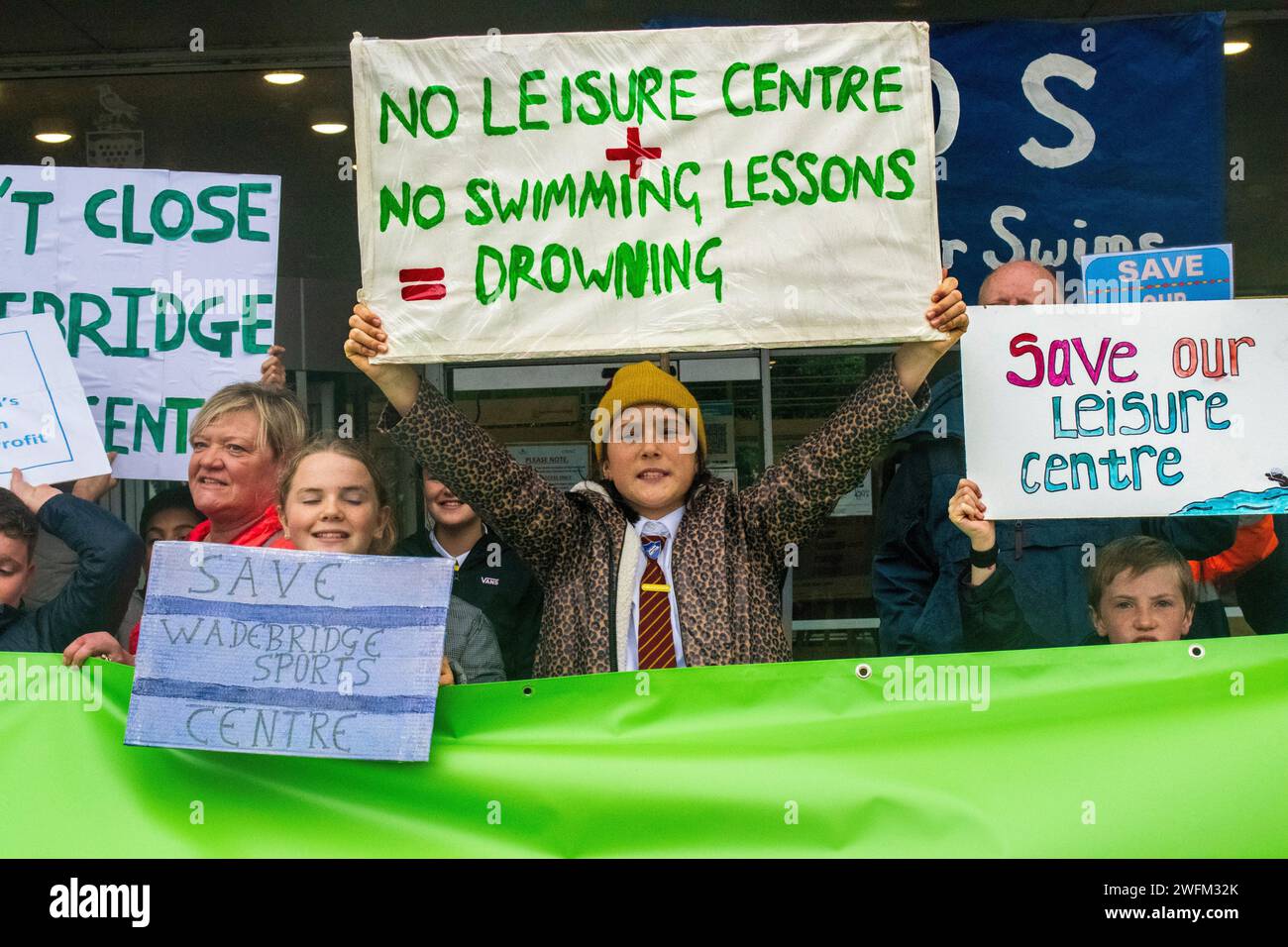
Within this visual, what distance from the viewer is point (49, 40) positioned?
574cm

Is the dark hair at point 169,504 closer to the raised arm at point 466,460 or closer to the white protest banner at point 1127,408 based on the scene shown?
the raised arm at point 466,460

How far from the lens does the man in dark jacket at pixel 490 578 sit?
382 cm

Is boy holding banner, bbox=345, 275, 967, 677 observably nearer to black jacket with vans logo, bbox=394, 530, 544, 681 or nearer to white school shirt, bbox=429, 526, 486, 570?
black jacket with vans logo, bbox=394, 530, 544, 681

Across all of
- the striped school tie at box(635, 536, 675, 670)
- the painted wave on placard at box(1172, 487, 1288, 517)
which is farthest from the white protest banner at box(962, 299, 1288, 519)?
the striped school tie at box(635, 536, 675, 670)

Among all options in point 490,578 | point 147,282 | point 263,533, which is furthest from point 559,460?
point 263,533

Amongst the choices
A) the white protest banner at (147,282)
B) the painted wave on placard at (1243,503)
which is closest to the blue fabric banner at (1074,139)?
the painted wave on placard at (1243,503)

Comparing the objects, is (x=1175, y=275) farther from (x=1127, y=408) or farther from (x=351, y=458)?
(x=351, y=458)

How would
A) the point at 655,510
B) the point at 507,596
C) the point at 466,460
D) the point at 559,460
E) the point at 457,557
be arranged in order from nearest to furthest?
1. the point at 466,460
2. the point at 655,510
3. the point at 507,596
4. the point at 457,557
5. the point at 559,460

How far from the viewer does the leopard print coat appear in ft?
10.2

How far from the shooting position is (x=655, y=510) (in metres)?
3.26

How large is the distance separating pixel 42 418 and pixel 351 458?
98 cm

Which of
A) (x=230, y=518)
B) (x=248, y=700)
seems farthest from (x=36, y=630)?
(x=248, y=700)

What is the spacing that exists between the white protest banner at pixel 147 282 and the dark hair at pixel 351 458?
763 mm
